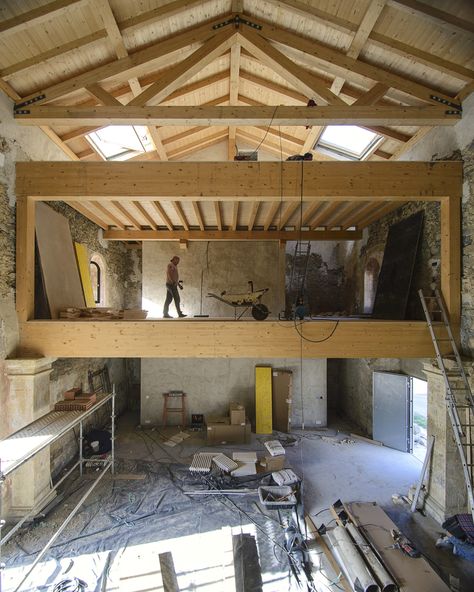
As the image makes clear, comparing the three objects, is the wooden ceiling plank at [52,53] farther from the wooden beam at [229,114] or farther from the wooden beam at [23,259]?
the wooden beam at [23,259]

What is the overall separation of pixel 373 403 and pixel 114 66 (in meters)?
9.29

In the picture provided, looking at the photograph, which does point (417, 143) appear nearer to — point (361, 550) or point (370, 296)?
point (370, 296)

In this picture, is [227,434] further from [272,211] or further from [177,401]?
[272,211]

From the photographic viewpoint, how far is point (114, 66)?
4.93 metres

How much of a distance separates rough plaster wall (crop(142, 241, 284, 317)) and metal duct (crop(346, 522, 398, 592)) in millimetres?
6691

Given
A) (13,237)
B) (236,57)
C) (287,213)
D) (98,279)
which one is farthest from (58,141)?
(287,213)

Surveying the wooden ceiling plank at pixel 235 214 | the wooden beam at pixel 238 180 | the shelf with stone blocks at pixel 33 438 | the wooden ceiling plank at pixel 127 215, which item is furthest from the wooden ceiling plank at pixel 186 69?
the shelf with stone blocks at pixel 33 438

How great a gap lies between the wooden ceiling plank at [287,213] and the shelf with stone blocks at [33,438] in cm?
579

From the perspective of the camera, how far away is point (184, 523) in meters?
5.23

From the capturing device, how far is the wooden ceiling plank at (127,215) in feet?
24.6

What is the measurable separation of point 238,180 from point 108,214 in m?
4.77

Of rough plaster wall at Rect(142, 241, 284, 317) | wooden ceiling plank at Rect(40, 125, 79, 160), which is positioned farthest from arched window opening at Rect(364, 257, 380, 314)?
wooden ceiling plank at Rect(40, 125, 79, 160)

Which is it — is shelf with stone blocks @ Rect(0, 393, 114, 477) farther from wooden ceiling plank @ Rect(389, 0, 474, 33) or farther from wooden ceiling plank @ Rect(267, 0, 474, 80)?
wooden ceiling plank @ Rect(389, 0, 474, 33)

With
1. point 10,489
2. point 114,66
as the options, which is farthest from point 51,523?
point 114,66
